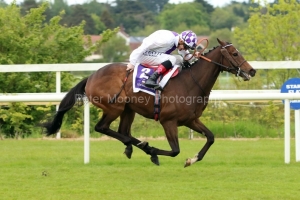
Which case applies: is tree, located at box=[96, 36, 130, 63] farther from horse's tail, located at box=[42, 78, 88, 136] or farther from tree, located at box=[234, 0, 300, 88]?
horse's tail, located at box=[42, 78, 88, 136]

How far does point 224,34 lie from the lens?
7469cm

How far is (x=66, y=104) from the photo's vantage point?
8.77 m

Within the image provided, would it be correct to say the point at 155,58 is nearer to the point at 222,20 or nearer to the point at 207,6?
the point at 222,20

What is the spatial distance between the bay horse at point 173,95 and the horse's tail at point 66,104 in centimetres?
19

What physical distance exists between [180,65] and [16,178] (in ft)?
7.67

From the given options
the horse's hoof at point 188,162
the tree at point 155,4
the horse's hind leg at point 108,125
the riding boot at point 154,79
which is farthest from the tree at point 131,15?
the horse's hoof at point 188,162

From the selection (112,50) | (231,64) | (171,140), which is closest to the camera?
(171,140)

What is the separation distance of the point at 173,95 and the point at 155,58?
567mm

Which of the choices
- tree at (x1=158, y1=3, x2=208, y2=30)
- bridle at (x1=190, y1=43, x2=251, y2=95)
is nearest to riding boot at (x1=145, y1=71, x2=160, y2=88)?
bridle at (x1=190, y1=43, x2=251, y2=95)

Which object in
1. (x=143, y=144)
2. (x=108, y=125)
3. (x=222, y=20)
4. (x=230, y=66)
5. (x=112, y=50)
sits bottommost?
(x=143, y=144)

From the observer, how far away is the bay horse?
7965mm

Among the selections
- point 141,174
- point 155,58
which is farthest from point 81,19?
point 141,174

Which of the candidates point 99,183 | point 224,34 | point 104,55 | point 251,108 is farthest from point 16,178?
point 224,34

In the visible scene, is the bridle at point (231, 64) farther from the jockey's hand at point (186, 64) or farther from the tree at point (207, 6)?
the tree at point (207, 6)
